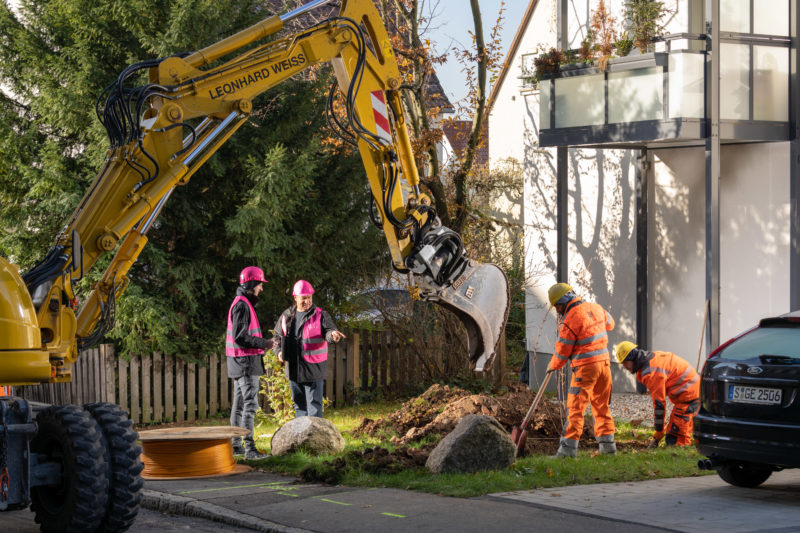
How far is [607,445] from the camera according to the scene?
1089 centimetres

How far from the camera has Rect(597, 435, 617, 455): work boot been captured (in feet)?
35.7

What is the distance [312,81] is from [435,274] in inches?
366

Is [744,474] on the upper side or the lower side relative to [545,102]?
lower

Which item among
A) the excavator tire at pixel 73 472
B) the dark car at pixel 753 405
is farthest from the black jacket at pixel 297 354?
the dark car at pixel 753 405

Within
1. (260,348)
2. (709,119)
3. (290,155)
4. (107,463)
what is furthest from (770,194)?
(107,463)

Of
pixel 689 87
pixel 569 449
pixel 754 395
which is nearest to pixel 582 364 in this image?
pixel 569 449

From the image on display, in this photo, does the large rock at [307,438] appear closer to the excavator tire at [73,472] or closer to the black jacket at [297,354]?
the black jacket at [297,354]

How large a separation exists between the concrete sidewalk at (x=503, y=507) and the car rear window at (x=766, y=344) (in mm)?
1156

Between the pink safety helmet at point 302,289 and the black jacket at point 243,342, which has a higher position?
the pink safety helmet at point 302,289

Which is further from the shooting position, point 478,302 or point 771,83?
point 771,83

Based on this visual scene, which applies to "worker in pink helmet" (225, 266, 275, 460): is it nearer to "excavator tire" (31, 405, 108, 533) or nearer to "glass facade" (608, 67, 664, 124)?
"excavator tire" (31, 405, 108, 533)

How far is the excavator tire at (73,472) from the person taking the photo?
7.21m

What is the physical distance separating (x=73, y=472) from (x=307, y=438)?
406cm

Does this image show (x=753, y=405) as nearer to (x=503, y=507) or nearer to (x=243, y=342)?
(x=503, y=507)
